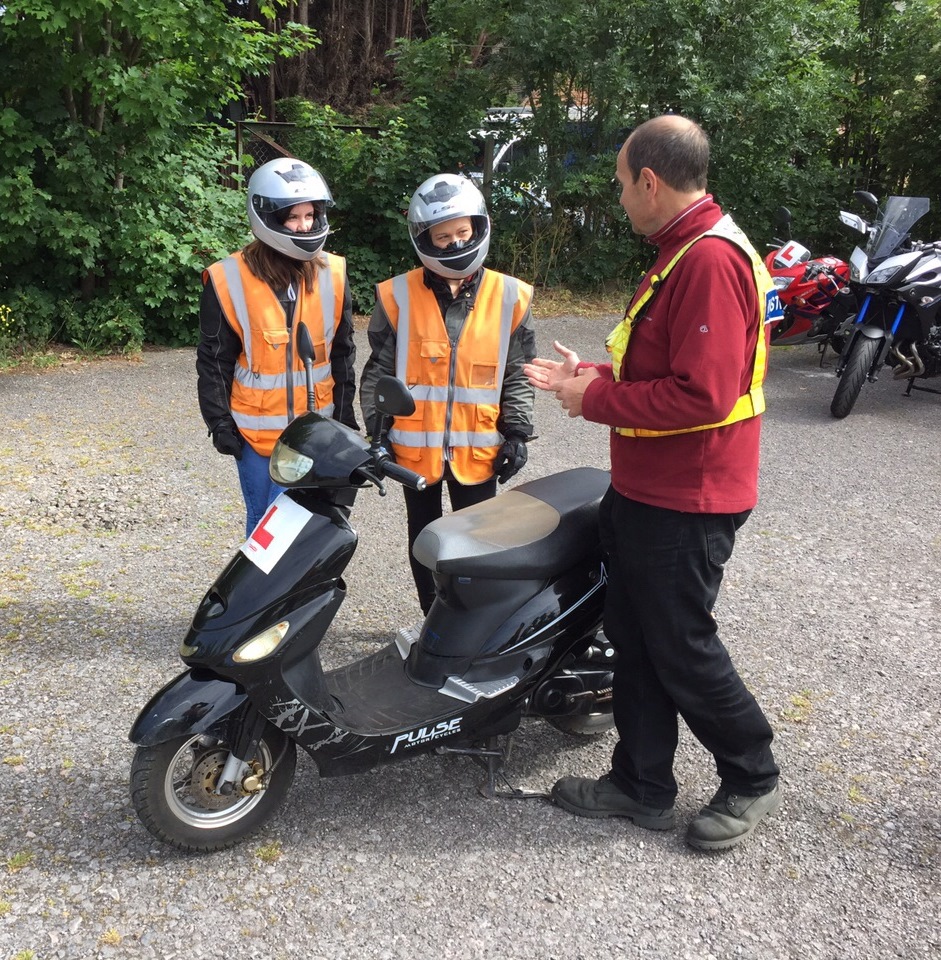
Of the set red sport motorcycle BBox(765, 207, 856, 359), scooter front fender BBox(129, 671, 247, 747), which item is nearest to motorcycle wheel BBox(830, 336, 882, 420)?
red sport motorcycle BBox(765, 207, 856, 359)

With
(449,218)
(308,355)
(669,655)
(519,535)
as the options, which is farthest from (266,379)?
(669,655)

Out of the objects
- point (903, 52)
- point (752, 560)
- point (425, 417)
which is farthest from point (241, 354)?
point (903, 52)

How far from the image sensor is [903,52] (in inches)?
432

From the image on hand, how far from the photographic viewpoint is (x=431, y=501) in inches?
140

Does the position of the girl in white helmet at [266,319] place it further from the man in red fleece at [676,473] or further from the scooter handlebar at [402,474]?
the man in red fleece at [676,473]

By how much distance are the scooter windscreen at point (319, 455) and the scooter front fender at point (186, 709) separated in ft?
1.87

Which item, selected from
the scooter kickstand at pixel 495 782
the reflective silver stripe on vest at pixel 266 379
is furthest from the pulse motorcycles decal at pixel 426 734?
the reflective silver stripe on vest at pixel 266 379

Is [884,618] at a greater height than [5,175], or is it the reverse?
[5,175]

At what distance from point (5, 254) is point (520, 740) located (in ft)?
22.2

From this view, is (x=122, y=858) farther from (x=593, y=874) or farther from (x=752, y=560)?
(x=752, y=560)

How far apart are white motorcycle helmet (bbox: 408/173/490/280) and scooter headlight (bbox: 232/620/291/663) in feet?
4.09

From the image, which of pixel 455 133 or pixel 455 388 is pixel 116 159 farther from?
pixel 455 388

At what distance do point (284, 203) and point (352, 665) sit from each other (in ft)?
4.93

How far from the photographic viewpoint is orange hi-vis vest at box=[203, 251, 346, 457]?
3283 millimetres
